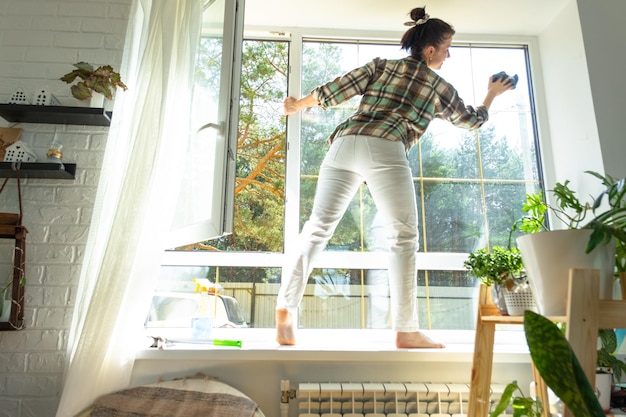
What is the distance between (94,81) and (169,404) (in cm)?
125

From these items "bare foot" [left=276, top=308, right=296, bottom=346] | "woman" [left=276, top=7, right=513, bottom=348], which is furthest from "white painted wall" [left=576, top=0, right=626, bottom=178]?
"bare foot" [left=276, top=308, right=296, bottom=346]

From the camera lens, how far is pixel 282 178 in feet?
7.16

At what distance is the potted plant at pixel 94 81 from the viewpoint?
1.79 m

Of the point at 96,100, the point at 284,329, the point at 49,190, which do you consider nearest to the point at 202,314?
the point at 284,329

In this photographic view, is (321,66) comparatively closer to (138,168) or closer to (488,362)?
(138,168)

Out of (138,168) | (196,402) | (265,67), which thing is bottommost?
(196,402)

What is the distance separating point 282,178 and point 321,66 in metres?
0.64

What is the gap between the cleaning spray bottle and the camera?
1.86 m

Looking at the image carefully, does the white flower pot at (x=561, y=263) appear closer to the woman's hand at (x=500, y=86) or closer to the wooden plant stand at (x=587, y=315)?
the wooden plant stand at (x=587, y=315)

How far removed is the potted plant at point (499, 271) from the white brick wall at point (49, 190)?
149 centimetres

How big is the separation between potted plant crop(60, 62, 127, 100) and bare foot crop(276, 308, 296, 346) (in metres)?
1.08

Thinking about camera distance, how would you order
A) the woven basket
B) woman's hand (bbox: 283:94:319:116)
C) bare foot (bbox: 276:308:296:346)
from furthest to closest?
woman's hand (bbox: 283:94:319:116), bare foot (bbox: 276:308:296:346), the woven basket

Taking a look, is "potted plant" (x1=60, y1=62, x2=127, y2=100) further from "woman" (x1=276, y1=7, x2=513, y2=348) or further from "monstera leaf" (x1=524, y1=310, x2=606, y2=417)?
"monstera leaf" (x1=524, y1=310, x2=606, y2=417)

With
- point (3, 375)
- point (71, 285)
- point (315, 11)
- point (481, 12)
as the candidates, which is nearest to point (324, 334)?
point (71, 285)
